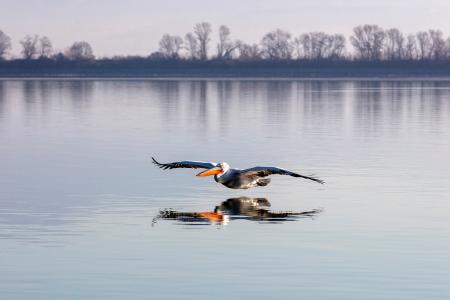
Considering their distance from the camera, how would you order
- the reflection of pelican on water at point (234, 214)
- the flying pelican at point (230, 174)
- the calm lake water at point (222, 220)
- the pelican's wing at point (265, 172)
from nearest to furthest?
the calm lake water at point (222, 220) → the reflection of pelican on water at point (234, 214) → the pelican's wing at point (265, 172) → the flying pelican at point (230, 174)

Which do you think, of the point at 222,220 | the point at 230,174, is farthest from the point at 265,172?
the point at 222,220

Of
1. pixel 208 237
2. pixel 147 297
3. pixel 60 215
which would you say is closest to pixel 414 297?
pixel 147 297

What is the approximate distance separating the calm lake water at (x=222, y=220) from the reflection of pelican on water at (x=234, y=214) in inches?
1.4

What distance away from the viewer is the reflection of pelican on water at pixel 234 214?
1600 cm

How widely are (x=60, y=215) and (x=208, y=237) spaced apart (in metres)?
2.76

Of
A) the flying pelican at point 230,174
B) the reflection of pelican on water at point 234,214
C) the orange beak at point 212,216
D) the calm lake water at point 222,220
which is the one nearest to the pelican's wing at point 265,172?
the flying pelican at point 230,174

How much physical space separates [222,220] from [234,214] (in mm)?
632

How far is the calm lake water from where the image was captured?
38.8 feet

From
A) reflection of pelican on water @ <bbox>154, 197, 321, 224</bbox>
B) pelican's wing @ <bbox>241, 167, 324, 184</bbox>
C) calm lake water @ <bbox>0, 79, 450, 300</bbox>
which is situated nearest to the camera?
calm lake water @ <bbox>0, 79, 450, 300</bbox>

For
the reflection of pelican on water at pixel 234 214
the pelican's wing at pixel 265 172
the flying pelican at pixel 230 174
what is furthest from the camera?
the flying pelican at pixel 230 174

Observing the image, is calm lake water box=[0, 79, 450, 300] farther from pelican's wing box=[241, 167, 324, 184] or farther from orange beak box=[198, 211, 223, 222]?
pelican's wing box=[241, 167, 324, 184]

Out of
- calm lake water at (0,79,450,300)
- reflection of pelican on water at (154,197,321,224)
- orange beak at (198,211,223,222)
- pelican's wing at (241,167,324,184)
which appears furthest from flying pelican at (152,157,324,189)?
orange beak at (198,211,223,222)

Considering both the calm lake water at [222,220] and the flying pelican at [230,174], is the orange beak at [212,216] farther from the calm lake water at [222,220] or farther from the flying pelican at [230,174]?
the flying pelican at [230,174]

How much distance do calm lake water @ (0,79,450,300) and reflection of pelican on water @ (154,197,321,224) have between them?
0.11 feet
